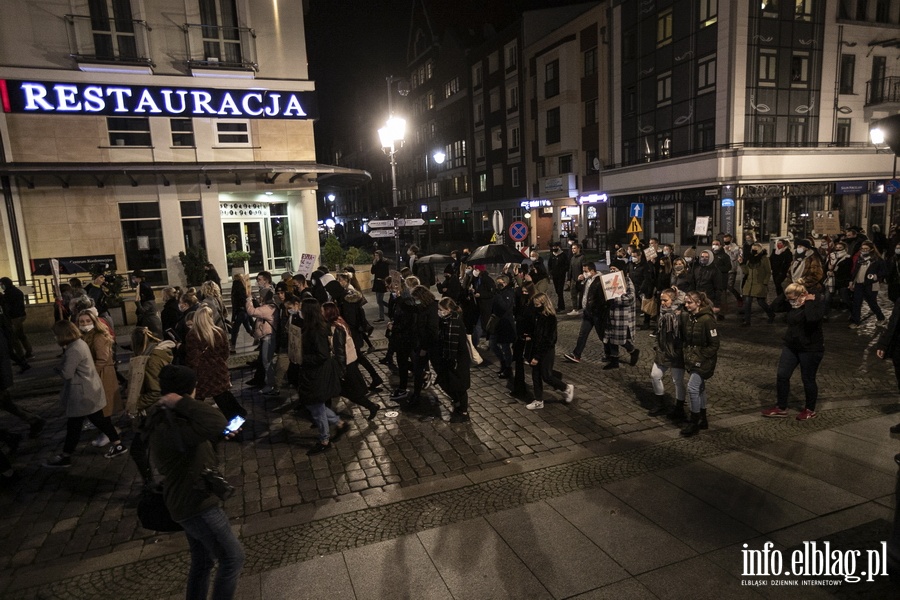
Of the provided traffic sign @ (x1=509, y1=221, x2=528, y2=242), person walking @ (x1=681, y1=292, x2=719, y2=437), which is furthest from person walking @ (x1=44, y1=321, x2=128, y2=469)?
traffic sign @ (x1=509, y1=221, x2=528, y2=242)

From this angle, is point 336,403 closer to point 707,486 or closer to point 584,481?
point 584,481

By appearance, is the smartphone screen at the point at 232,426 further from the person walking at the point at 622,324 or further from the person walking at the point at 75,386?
the person walking at the point at 622,324

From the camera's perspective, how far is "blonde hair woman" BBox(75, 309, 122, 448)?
6.67m

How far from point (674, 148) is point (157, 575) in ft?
109

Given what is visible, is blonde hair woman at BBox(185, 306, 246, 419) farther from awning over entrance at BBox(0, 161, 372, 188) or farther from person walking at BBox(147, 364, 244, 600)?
awning over entrance at BBox(0, 161, 372, 188)

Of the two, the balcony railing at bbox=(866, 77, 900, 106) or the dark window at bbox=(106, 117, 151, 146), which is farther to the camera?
the balcony railing at bbox=(866, 77, 900, 106)

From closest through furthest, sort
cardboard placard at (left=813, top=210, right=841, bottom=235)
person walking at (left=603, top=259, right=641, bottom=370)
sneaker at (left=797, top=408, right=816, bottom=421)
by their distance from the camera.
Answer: sneaker at (left=797, top=408, right=816, bottom=421)
person walking at (left=603, top=259, right=641, bottom=370)
cardboard placard at (left=813, top=210, right=841, bottom=235)

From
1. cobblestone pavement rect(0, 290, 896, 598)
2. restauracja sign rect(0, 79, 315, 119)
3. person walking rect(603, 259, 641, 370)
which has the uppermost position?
restauracja sign rect(0, 79, 315, 119)

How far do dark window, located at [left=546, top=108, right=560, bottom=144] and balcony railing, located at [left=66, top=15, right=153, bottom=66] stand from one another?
2813 centimetres

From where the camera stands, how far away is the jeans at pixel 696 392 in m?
6.52

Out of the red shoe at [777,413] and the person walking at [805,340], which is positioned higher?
the person walking at [805,340]

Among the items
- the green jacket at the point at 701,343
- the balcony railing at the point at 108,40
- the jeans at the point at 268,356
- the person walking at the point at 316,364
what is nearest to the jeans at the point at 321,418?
the person walking at the point at 316,364

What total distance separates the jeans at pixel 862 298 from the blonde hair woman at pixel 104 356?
1415cm

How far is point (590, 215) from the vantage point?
128 ft
